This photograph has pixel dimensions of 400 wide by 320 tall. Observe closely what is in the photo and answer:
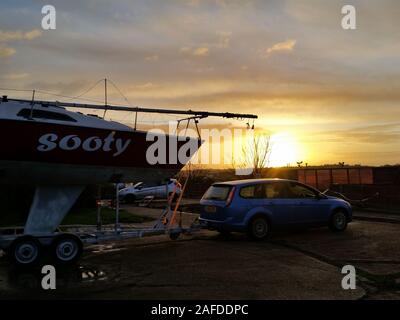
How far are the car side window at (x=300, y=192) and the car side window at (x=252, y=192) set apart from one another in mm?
Result: 987

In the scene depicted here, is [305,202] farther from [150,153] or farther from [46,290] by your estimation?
[46,290]

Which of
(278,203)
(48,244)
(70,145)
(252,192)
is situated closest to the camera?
(48,244)

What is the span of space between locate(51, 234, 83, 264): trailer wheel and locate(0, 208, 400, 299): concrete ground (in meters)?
0.27

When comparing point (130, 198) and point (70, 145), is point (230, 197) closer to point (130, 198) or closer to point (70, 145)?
point (70, 145)

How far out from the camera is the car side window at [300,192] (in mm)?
12594

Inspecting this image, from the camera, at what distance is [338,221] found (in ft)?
43.2

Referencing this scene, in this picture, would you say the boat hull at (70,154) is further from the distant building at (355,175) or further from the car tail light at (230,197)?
the distant building at (355,175)

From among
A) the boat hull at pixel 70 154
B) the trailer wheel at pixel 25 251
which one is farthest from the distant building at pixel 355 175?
the trailer wheel at pixel 25 251

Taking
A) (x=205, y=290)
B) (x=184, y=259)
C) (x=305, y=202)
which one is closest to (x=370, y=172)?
(x=305, y=202)

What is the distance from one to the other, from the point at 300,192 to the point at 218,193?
2.45 metres

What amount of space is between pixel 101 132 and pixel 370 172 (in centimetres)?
2280

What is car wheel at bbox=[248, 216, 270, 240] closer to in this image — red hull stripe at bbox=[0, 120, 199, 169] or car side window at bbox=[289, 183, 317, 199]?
car side window at bbox=[289, 183, 317, 199]

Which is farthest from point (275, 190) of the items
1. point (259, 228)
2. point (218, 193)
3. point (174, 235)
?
point (174, 235)
